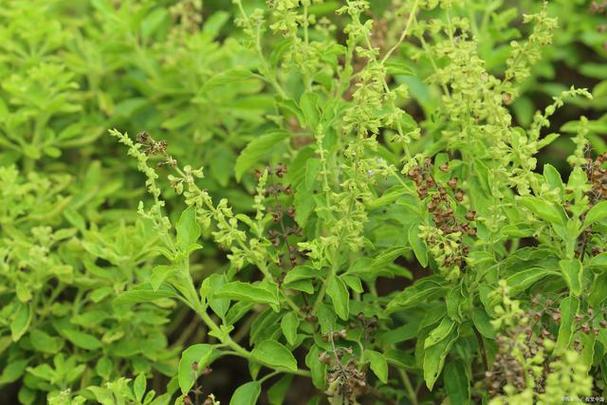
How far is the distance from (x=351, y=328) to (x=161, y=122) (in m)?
1.38

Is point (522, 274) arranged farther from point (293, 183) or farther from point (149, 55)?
point (149, 55)

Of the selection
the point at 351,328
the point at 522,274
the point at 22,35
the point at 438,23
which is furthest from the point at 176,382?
the point at 22,35

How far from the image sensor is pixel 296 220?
269 centimetres

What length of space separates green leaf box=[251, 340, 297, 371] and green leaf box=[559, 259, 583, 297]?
72 centimetres

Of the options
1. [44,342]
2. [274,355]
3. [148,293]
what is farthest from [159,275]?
[44,342]

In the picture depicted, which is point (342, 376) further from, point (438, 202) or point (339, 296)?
point (438, 202)

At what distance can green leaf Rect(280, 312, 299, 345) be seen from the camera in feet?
8.14

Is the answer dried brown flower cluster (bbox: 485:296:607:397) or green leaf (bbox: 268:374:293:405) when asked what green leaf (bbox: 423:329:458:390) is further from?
green leaf (bbox: 268:374:293:405)

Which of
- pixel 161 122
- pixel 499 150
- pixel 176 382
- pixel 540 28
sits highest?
pixel 540 28

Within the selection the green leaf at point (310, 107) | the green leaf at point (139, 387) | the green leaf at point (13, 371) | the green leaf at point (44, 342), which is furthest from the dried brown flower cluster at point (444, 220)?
the green leaf at point (13, 371)

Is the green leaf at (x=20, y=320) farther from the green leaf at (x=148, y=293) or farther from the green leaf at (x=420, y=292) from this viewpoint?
the green leaf at (x=420, y=292)

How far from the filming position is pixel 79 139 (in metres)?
3.53

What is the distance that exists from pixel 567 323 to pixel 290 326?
726 mm

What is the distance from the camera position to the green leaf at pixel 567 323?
7.37ft
